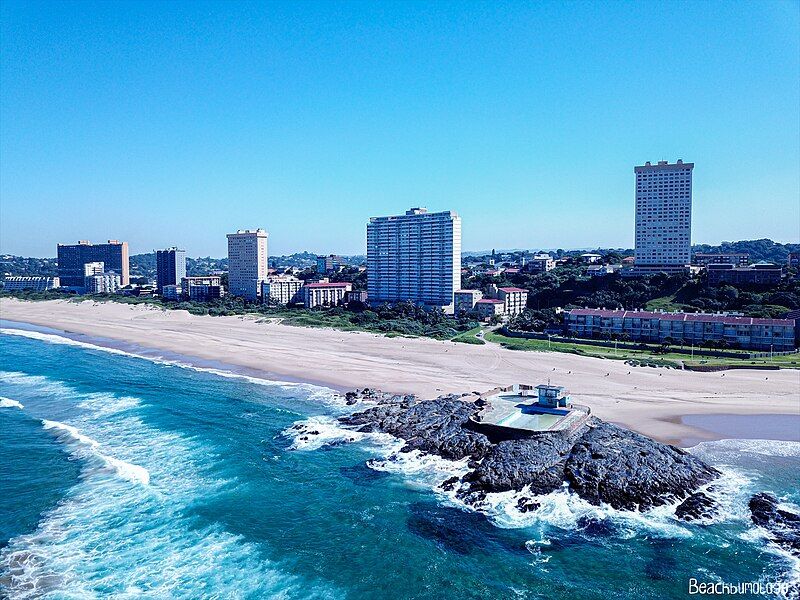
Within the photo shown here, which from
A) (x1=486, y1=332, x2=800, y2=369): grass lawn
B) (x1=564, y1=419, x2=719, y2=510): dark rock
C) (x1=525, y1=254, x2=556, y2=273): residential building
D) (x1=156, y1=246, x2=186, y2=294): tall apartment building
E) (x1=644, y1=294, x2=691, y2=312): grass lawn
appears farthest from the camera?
(x1=156, y1=246, x2=186, y2=294): tall apartment building

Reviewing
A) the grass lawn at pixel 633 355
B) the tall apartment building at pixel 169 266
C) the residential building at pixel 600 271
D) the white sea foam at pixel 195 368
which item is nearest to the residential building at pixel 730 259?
the residential building at pixel 600 271

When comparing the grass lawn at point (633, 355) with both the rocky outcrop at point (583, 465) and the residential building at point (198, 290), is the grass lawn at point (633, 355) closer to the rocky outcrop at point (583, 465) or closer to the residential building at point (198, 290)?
the rocky outcrop at point (583, 465)

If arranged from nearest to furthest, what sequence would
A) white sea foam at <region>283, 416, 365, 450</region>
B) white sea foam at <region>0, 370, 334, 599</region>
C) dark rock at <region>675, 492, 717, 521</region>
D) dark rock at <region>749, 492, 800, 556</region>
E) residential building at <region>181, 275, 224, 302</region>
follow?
1. white sea foam at <region>0, 370, 334, 599</region>
2. dark rock at <region>749, 492, 800, 556</region>
3. dark rock at <region>675, 492, 717, 521</region>
4. white sea foam at <region>283, 416, 365, 450</region>
5. residential building at <region>181, 275, 224, 302</region>

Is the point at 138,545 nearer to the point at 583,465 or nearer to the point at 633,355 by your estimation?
the point at 583,465

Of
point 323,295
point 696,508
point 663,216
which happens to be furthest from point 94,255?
point 696,508

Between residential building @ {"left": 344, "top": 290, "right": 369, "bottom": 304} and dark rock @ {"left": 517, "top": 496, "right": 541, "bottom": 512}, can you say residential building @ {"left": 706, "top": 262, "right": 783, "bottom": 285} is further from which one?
dark rock @ {"left": 517, "top": 496, "right": 541, "bottom": 512}

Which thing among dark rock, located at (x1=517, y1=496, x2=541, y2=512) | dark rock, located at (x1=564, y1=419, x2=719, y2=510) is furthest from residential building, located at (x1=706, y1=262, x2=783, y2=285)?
dark rock, located at (x1=517, y1=496, x2=541, y2=512)
